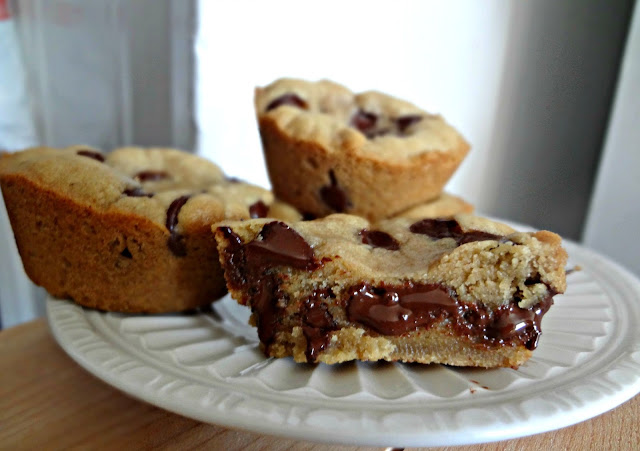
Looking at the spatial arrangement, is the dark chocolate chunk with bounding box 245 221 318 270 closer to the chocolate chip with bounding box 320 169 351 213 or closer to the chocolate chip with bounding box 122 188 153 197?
the chocolate chip with bounding box 122 188 153 197

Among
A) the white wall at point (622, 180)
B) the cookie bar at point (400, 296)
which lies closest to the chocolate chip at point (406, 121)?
the cookie bar at point (400, 296)

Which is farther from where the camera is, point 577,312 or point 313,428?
point 577,312

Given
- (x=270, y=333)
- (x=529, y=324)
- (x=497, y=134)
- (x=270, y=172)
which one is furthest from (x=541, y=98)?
(x=270, y=333)

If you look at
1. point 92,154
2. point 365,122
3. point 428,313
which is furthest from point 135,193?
point 365,122

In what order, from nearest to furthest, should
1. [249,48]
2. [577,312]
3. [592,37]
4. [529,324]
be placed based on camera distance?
[529,324] → [577,312] → [249,48] → [592,37]

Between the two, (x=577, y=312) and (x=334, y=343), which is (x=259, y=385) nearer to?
(x=334, y=343)

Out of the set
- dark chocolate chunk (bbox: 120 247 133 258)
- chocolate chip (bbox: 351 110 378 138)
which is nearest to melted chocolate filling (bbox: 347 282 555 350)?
dark chocolate chunk (bbox: 120 247 133 258)
